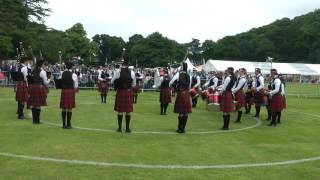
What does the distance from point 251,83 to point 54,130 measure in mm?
9013

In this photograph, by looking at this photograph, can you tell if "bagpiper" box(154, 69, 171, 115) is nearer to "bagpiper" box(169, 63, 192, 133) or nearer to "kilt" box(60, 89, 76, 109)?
"bagpiper" box(169, 63, 192, 133)

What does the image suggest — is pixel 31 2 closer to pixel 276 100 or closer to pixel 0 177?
pixel 276 100

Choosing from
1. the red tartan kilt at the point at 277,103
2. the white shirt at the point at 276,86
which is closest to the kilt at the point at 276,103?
the red tartan kilt at the point at 277,103

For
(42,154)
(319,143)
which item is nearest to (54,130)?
(42,154)

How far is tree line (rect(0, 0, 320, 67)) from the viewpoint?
209 feet

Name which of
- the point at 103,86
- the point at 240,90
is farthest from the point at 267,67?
the point at 240,90

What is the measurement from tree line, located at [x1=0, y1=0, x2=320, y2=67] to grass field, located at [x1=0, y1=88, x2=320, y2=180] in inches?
1848

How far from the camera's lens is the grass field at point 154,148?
7734mm

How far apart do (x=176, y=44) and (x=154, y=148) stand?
92914 mm

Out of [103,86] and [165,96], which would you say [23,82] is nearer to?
[165,96]

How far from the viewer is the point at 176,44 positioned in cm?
10212

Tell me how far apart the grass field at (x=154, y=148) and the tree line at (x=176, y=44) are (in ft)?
154

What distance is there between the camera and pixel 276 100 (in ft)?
49.8

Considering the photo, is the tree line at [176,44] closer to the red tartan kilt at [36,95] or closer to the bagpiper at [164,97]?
the bagpiper at [164,97]
